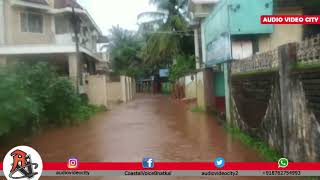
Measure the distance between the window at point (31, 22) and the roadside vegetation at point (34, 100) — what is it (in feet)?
23.3

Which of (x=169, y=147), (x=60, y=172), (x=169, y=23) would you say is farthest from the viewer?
(x=169, y=23)

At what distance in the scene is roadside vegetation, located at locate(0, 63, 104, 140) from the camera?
9.24m

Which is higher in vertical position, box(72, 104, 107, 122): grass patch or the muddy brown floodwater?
box(72, 104, 107, 122): grass patch

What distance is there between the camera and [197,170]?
18.9 feet

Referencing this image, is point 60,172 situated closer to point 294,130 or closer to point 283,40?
point 294,130

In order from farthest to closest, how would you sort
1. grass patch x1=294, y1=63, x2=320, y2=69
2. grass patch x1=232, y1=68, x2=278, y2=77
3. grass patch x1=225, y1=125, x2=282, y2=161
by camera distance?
grass patch x1=232, y1=68, x2=278, y2=77, grass patch x1=225, y1=125, x2=282, y2=161, grass patch x1=294, y1=63, x2=320, y2=69

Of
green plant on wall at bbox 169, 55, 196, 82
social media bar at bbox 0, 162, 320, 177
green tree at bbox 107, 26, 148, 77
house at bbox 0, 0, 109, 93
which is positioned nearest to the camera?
social media bar at bbox 0, 162, 320, 177

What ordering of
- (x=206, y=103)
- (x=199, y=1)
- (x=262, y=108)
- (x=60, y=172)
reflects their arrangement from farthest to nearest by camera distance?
(x=199, y=1)
(x=206, y=103)
(x=262, y=108)
(x=60, y=172)

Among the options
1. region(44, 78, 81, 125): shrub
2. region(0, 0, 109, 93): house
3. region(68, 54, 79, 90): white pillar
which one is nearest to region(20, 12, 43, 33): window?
region(0, 0, 109, 93): house

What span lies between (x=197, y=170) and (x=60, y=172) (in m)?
1.79

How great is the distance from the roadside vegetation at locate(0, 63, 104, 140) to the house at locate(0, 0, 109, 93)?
475 centimetres

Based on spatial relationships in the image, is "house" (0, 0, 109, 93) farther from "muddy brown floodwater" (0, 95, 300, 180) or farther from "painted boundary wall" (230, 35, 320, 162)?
"painted boundary wall" (230, 35, 320, 162)

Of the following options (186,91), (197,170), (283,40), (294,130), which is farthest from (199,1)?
(197,170)

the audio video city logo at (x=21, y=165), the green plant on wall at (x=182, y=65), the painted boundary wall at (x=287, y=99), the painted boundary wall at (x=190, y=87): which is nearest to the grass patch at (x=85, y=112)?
the painted boundary wall at (x=190, y=87)
